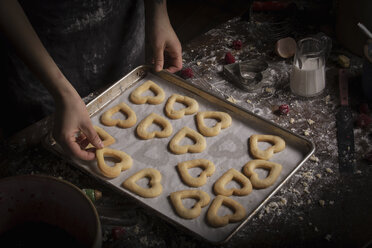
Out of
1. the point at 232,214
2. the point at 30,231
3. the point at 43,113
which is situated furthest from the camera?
the point at 43,113

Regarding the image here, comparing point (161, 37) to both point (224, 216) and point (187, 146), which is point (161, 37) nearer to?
point (187, 146)

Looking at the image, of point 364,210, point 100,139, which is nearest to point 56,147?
point 100,139

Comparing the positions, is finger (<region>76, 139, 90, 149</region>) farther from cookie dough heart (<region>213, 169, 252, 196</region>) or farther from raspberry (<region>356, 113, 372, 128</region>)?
raspberry (<region>356, 113, 372, 128</region>)

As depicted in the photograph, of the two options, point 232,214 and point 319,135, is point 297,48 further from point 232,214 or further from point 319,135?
point 232,214

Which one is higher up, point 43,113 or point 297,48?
point 297,48

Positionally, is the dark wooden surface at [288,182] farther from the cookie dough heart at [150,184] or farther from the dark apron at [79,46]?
the dark apron at [79,46]

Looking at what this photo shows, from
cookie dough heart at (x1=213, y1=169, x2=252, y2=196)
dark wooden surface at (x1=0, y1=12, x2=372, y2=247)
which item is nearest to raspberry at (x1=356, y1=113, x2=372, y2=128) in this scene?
dark wooden surface at (x1=0, y1=12, x2=372, y2=247)

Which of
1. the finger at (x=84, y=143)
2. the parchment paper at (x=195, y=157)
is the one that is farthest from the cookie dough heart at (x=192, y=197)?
the finger at (x=84, y=143)

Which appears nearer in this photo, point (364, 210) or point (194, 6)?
point (364, 210)
